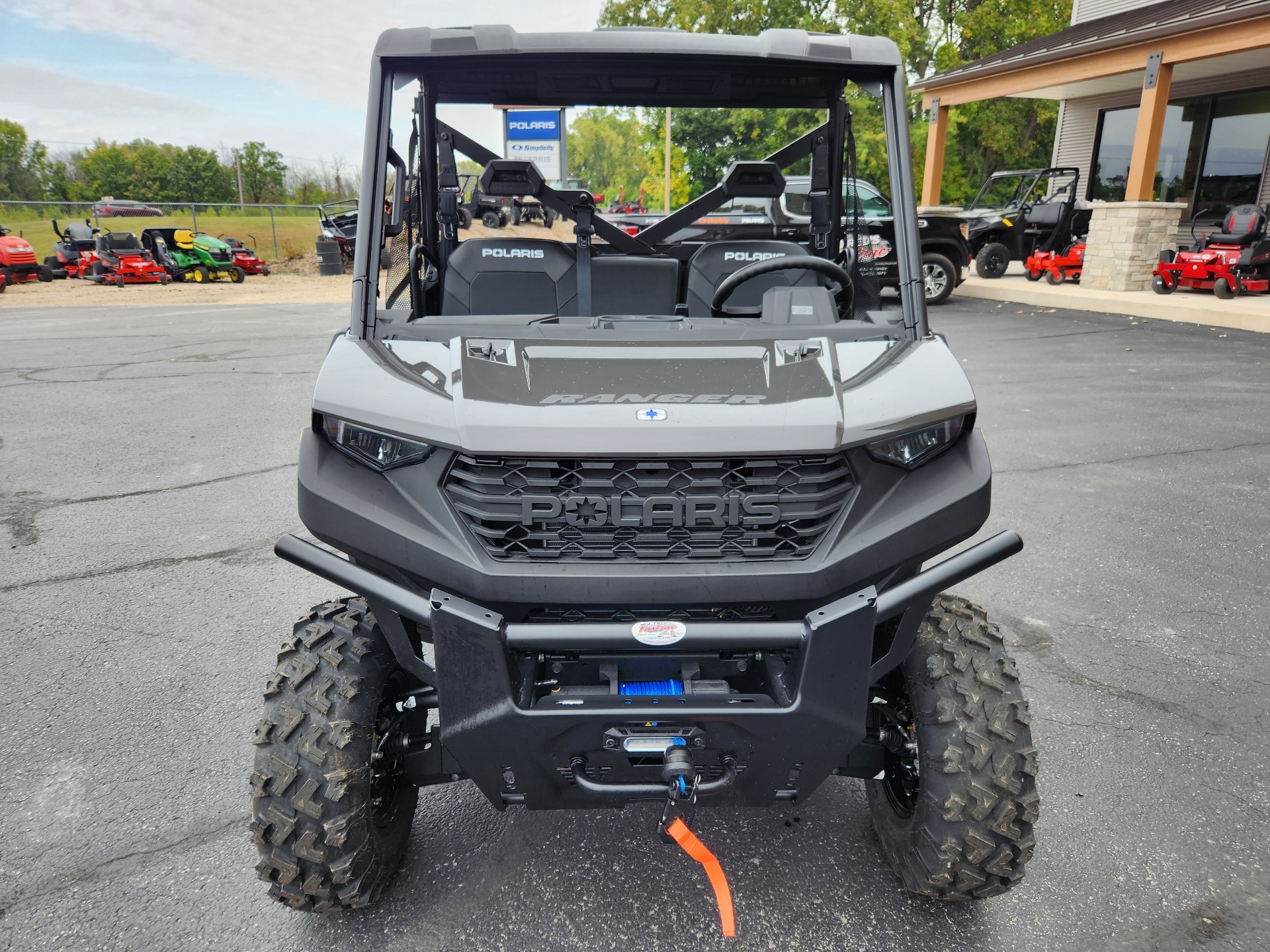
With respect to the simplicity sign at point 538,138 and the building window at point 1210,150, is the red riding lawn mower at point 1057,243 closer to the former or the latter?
the building window at point 1210,150

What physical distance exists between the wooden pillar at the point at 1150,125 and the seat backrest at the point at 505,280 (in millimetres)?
14064

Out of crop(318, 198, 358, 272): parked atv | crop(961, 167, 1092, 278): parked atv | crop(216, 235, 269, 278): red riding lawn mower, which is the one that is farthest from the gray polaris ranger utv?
crop(216, 235, 269, 278): red riding lawn mower

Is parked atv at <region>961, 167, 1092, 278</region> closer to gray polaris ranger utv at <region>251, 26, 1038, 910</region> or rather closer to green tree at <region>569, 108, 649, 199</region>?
gray polaris ranger utv at <region>251, 26, 1038, 910</region>

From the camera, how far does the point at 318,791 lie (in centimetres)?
198

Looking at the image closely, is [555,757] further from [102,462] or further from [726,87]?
[102,462]

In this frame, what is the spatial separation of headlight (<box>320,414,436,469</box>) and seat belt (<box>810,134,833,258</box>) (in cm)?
195

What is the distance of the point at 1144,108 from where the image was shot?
14.0 m

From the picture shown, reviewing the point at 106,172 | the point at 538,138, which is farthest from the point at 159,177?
the point at 538,138

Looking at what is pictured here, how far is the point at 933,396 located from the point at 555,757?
1.15 m

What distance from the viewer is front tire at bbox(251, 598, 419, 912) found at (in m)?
1.99

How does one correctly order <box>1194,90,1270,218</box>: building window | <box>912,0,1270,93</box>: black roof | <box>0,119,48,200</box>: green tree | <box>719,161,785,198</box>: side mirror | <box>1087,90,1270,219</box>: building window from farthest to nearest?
<box>0,119,48,200</box>: green tree
<box>1087,90,1270,219</box>: building window
<box>1194,90,1270,218</box>: building window
<box>912,0,1270,93</box>: black roof
<box>719,161,785,198</box>: side mirror

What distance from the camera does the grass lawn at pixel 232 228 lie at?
97.9 ft

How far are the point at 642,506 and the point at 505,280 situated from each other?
1.48m

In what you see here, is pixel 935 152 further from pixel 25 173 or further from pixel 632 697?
pixel 25 173
